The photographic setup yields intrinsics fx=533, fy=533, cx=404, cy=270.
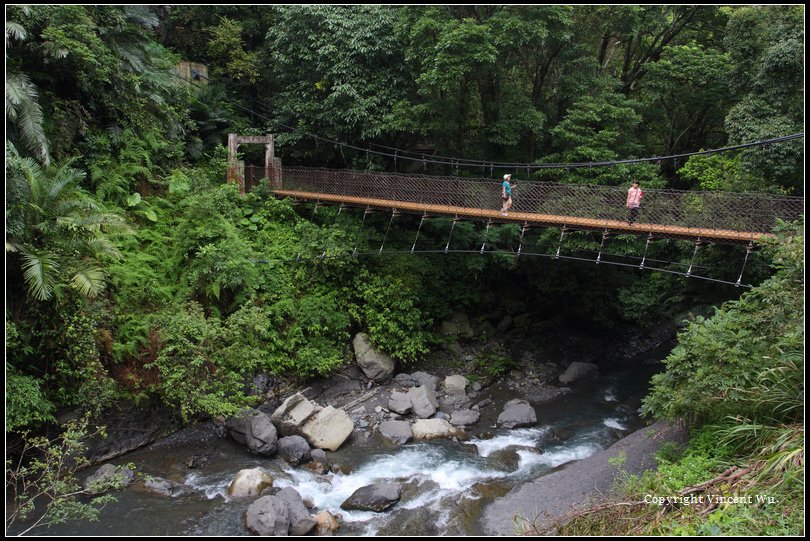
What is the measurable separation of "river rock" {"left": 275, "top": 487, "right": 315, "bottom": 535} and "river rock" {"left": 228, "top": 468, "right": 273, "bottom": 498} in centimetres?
54

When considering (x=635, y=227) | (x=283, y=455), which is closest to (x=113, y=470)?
(x=283, y=455)

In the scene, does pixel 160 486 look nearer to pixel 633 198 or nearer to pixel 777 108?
pixel 633 198

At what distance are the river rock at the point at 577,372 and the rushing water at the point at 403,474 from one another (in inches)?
46.5

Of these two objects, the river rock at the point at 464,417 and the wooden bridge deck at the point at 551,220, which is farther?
the river rock at the point at 464,417

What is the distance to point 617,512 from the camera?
6.10 metres

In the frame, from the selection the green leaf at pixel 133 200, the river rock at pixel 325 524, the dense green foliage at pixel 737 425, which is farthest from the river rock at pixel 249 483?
the green leaf at pixel 133 200

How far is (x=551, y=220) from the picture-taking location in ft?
34.0

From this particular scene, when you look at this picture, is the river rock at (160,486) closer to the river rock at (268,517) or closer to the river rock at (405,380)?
the river rock at (268,517)

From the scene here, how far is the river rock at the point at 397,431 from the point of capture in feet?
34.2

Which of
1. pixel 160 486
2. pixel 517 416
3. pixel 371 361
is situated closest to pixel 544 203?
pixel 517 416

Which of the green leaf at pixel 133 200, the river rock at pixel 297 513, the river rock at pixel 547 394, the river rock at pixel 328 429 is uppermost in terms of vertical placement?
the green leaf at pixel 133 200

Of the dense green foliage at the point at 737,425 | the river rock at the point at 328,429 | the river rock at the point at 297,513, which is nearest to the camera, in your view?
the dense green foliage at the point at 737,425

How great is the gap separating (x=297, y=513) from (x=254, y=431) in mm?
2348

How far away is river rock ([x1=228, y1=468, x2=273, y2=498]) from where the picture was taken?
8344 mm
